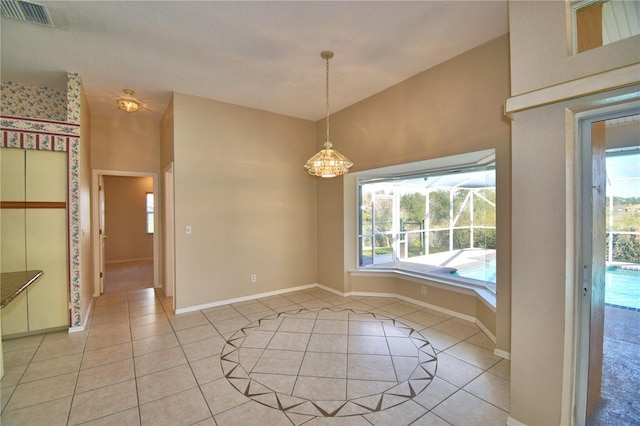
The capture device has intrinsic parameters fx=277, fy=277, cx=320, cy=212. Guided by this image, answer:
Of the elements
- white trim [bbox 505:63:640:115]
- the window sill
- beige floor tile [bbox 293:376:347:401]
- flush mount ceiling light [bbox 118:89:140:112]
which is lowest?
beige floor tile [bbox 293:376:347:401]

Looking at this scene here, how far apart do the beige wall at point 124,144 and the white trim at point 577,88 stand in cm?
570

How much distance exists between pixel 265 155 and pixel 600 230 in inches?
166

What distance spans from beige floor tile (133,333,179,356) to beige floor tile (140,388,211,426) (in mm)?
961

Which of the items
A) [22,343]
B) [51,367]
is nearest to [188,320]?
[51,367]

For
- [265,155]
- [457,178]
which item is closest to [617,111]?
[457,178]

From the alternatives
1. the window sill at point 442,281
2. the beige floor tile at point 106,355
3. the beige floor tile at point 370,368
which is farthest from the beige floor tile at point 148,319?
the window sill at point 442,281

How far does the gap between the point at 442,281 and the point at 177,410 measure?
3383mm

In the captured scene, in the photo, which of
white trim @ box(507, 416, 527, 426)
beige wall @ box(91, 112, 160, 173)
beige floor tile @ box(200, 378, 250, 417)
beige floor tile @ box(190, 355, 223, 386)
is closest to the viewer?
white trim @ box(507, 416, 527, 426)

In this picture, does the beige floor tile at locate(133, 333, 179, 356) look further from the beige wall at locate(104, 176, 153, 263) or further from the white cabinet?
the beige wall at locate(104, 176, 153, 263)

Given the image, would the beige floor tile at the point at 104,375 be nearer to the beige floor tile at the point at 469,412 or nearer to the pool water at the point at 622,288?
the beige floor tile at the point at 469,412

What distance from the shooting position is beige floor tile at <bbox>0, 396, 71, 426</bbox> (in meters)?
1.93

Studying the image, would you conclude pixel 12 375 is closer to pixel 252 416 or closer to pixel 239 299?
pixel 252 416

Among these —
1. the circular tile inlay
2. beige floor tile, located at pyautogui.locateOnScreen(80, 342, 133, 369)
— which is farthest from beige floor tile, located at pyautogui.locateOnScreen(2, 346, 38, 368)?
the circular tile inlay

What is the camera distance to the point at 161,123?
5.18 meters
